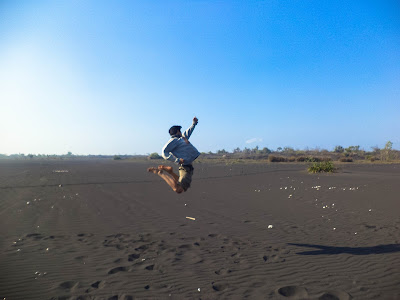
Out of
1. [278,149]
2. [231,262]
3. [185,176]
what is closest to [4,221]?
[185,176]

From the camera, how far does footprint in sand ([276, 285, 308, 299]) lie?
5.16 meters

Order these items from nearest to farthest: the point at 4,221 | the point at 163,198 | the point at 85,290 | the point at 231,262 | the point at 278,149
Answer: the point at 85,290, the point at 231,262, the point at 4,221, the point at 163,198, the point at 278,149

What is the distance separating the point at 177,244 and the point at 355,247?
482 cm

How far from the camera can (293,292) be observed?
532cm

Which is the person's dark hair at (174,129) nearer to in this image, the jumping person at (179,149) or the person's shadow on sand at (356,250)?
the jumping person at (179,149)

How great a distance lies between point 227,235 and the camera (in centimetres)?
902

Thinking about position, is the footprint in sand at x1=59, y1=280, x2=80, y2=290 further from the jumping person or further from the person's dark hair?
the person's dark hair

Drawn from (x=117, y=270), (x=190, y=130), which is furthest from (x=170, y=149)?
(x=117, y=270)

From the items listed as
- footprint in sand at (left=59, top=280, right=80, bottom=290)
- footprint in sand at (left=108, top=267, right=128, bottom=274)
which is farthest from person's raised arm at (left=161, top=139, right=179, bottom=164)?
footprint in sand at (left=59, top=280, right=80, bottom=290)

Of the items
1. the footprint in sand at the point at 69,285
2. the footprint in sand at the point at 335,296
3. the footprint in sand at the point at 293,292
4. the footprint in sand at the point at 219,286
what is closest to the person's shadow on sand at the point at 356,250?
the footprint in sand at the point at 293,292

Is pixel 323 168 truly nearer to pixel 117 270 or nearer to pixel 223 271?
pixel 223 271

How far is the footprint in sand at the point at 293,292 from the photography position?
5156mm

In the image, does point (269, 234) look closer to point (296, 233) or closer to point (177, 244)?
point (296, 233)

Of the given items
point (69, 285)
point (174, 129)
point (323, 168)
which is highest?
point (174, 129)
